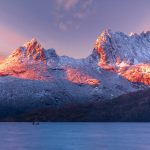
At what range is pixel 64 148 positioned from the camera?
505 ft

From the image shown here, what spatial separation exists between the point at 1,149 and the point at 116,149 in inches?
1426

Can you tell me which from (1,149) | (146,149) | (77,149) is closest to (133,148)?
(146,149)

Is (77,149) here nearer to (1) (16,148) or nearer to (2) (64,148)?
(2) (64,148)

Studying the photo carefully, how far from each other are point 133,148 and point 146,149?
542 cm

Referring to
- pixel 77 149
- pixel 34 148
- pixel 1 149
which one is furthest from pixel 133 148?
pixel 1 149

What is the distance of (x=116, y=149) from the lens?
149m

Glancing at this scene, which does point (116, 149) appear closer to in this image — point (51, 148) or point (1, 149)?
point (51, 148)

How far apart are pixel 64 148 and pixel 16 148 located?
15.6 m

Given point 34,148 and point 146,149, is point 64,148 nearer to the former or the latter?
point 34,148

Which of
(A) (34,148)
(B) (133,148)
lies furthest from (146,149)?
(A) (34,148)

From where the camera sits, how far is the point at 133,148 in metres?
154

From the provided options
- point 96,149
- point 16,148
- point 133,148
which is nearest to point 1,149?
point 16,148

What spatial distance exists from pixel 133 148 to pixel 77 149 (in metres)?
19.0

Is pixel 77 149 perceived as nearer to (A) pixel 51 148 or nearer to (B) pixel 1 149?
(A) pixel 51 148
